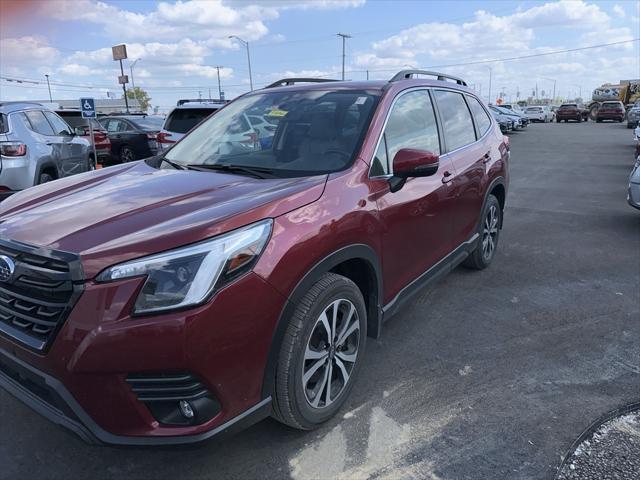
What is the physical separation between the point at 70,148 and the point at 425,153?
7.60m

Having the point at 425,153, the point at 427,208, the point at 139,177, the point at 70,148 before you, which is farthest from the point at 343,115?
the point at 70,148

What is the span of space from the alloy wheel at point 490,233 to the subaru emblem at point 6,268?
407 cm

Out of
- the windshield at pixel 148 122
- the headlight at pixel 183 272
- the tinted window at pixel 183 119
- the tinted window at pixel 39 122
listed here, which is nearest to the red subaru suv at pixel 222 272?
the headlight at pixel 183 272

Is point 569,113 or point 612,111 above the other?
point 612,111

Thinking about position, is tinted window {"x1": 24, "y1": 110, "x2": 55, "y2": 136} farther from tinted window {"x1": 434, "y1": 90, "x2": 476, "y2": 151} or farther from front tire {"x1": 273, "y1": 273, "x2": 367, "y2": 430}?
front tire {"x1": 273, "y1": 273, "x2": 367, "y2": 430}

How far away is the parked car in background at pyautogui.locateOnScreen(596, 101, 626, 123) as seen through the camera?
37188 millimetres

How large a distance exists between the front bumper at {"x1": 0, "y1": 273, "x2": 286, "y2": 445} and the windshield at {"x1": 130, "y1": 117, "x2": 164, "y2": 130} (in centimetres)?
1360

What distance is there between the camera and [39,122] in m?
7.79

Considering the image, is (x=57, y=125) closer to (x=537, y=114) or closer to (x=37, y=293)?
(x=37, y=293)

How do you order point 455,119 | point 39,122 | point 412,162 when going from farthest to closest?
point 39,122
point 455,119
point 412,162

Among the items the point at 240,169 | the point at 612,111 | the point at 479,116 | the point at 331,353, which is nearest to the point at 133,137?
the point at 479,116

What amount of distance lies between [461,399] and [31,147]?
684 cm

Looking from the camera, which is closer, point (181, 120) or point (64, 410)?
point (64, 410)

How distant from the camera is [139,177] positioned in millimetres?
3102
